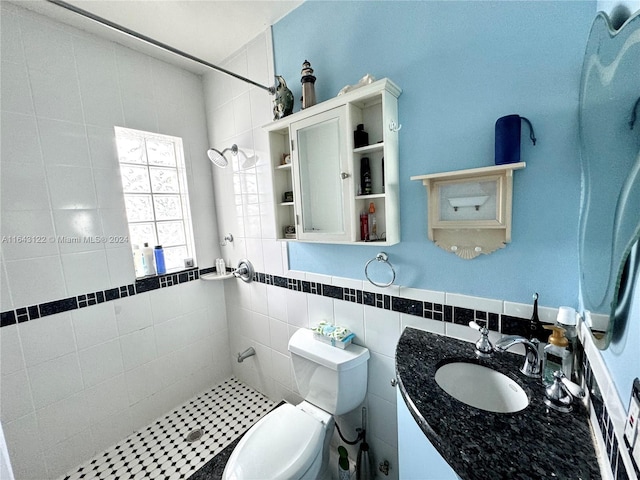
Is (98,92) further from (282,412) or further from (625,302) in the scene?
(625,302)

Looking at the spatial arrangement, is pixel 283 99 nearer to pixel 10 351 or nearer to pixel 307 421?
pixel 307 421

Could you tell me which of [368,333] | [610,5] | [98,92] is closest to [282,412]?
[368,333]

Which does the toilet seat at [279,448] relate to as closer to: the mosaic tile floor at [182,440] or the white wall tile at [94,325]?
the mosaic tile floor at [182,440]

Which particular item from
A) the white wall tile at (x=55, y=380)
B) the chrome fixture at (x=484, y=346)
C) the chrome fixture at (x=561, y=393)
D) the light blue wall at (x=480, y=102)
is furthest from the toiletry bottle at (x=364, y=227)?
the white wall tile at (x=55, y=380)

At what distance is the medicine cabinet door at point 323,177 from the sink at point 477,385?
24.7 inches

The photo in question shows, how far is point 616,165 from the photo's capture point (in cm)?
50

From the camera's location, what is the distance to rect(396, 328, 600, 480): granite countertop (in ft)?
1.74

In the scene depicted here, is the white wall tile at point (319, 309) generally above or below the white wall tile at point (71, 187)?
below

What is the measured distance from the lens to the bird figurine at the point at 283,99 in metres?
1.33

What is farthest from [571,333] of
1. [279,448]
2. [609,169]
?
[279,448]

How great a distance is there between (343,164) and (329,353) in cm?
91

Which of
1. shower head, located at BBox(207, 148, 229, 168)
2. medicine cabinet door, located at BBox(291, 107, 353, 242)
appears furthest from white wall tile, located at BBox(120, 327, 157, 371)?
medicine cabinet door, located at BBox(291, 107, 353, 242)

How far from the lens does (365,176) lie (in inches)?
44.1

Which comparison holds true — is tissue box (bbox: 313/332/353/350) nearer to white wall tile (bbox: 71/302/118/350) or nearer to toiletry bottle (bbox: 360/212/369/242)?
toiletry bottle (bbox: 360/212/369/242)
